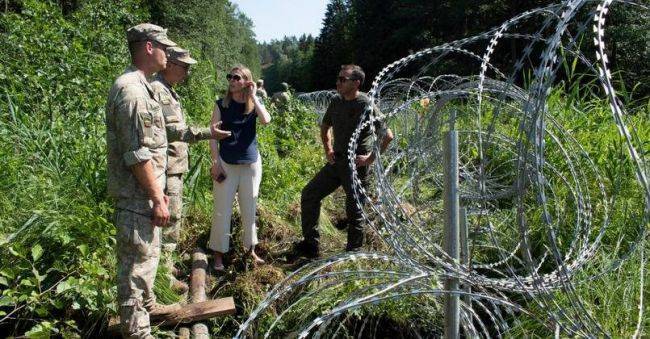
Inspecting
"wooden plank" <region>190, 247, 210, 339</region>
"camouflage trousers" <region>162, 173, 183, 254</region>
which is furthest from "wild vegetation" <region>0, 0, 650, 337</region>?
"camouflage trousers" <region>162, 173, 183, 254</region>

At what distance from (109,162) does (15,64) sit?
9.74 feet

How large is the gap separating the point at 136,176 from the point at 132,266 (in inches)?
18.5

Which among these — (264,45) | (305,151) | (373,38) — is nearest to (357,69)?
(305,151)

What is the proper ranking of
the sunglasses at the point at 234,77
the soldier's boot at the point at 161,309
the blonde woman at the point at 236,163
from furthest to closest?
the blonde woman at the point at 236,163
the sunglasses at the point at 234,77
the soldier's boot at the point at 161,309

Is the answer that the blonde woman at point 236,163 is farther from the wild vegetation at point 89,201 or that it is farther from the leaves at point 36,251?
the leaves at point 36,251

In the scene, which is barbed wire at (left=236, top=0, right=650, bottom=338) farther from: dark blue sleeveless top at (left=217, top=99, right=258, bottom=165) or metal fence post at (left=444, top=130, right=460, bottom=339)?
dark blue sleeveless top at (left=217, top=99, right=258, bottom=165)

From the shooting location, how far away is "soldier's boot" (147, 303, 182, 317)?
307cm

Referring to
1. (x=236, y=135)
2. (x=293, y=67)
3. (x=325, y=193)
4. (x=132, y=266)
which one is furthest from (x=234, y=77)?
(x=293, y=67)

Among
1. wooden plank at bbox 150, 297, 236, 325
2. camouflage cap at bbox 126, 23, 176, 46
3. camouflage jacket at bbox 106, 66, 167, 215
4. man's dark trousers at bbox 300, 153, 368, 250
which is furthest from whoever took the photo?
man's dark trousers at bbox 300, 153, 368, 250

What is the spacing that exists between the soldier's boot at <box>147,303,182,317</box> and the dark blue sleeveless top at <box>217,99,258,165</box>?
118cm

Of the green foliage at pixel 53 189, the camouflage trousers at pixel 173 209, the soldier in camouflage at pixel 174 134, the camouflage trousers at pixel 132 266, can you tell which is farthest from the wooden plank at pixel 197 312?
the camouflage trousers at pixel 173 209

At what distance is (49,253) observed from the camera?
3.22m

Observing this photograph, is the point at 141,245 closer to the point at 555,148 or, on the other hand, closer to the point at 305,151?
the point at 555,148

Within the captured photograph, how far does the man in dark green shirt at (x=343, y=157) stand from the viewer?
411 cm
